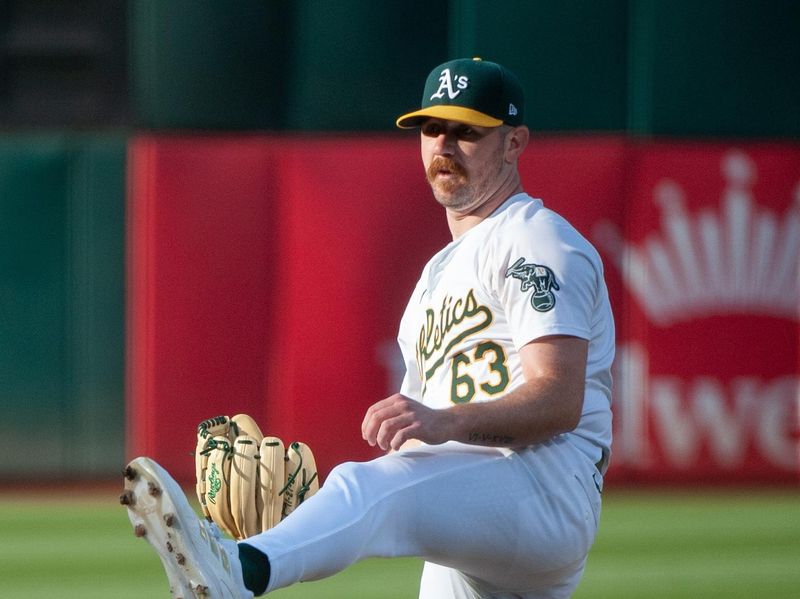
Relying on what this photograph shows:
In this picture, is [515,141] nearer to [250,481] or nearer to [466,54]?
[250,481]

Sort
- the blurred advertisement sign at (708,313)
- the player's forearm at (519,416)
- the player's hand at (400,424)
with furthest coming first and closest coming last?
the blurred advertisement sign at (708,313), the player's forearm at (519,416), the player's hand at (400,424)

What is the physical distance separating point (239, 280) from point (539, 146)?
1.71 metres

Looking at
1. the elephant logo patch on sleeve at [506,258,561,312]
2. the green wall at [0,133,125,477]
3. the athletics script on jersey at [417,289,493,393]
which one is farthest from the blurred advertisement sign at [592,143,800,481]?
the elephant logo patch on sleeve at [506,258,561,312]

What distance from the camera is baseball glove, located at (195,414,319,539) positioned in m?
3.13

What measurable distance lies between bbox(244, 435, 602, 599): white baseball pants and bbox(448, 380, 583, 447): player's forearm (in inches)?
4.1

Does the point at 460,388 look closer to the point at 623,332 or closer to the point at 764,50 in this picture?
the point at 623,332

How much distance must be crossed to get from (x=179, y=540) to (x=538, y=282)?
0.88 meters

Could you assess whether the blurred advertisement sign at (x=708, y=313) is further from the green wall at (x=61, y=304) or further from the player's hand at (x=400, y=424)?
the player's hand at (x=400, y=424)

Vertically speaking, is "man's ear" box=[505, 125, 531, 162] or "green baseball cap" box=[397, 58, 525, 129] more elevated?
"green baseball cap" box=[397, 58, 525, 129]

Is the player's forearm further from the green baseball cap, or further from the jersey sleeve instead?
the green baseball cap

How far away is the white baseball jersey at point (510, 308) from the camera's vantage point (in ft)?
9.37

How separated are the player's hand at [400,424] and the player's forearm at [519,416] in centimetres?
4

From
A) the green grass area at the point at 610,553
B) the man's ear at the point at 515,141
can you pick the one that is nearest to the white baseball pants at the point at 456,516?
the man's ear at the point at 515,141

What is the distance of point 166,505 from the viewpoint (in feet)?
8.29
